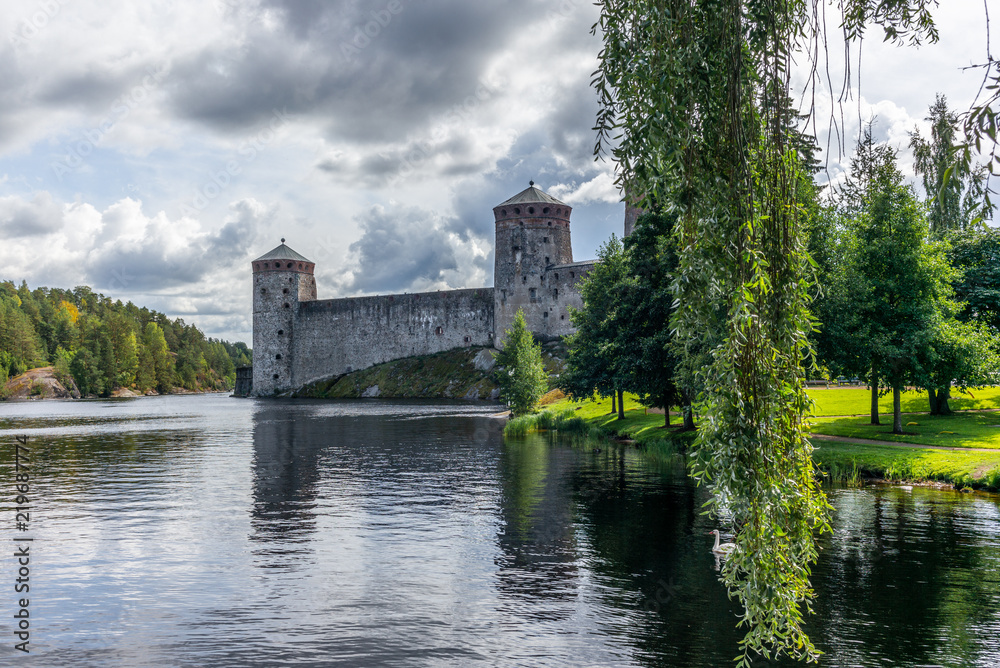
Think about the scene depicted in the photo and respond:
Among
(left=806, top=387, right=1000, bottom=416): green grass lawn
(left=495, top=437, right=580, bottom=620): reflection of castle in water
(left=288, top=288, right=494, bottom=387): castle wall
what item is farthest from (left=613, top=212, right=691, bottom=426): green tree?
(left=288, top=288, right=494, bottom=387): castle wall

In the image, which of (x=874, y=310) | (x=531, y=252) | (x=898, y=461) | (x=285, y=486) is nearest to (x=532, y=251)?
(x=531, y=252)

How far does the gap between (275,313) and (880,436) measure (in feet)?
284

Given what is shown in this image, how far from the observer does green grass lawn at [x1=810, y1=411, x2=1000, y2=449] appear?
24.5m

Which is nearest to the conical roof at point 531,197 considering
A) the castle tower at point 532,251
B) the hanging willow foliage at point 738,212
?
the castle tower at point 532,251

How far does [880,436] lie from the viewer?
26.5 metres

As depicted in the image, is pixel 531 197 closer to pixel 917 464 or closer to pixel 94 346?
pixel 917 464

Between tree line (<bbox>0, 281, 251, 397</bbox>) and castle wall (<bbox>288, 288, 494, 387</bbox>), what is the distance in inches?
1518

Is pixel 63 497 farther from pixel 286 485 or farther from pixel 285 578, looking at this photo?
pixel 285 578

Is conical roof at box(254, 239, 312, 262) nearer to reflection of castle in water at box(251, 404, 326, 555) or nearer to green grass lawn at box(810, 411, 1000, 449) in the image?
reflection of castle in water at box(251, 404, 326, 555)

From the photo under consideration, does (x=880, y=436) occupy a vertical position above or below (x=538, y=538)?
above

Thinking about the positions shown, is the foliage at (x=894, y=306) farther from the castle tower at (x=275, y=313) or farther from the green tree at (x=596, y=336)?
the castle tower at (x=275, y=313)

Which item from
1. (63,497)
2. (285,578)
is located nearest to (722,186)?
(285,578)

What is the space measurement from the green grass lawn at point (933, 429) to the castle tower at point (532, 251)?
50.3 metres

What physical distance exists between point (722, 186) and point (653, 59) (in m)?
1.26
